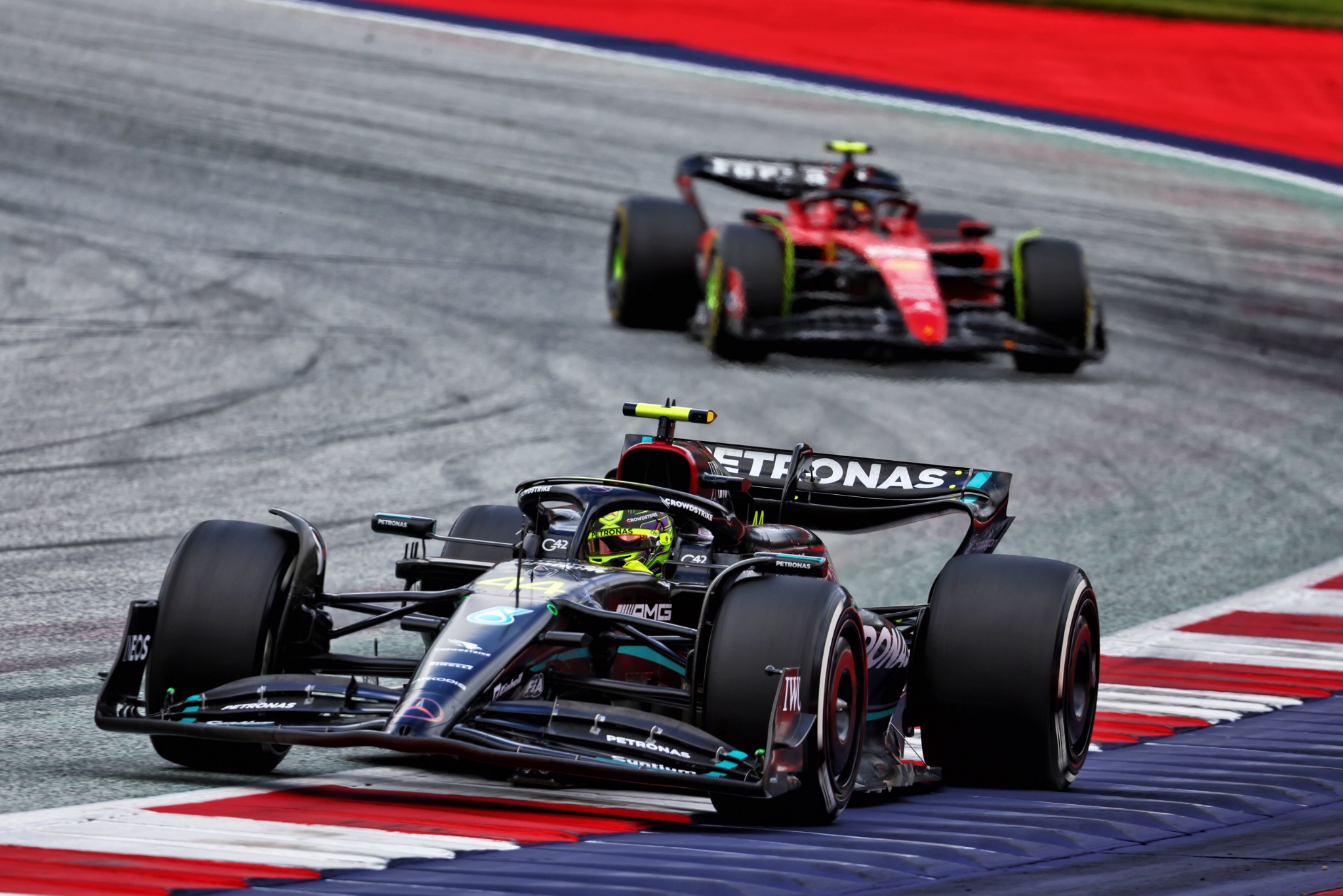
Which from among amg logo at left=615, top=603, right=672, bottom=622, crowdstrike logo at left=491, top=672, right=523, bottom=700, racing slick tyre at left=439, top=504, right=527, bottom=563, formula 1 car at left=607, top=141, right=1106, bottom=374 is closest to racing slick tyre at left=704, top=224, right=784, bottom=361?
formula 1 car at left=607, top=141, right=1106, bottom=374

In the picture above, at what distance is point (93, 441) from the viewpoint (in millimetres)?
14172

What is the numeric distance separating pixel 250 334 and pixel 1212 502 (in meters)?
8.06

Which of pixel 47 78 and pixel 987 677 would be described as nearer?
pixel 987 677

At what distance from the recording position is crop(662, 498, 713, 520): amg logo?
8281 mm

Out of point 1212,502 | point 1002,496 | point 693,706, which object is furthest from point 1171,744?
point 1212,502

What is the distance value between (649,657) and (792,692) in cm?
103

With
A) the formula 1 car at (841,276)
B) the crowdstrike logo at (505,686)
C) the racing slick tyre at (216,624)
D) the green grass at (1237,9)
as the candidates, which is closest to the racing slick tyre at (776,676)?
the crowdstrike logo at (505,686)

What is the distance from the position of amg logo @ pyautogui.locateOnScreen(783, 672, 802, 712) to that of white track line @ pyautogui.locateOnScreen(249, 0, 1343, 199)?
21901 millimetres

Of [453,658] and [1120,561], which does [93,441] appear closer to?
[1120,561]

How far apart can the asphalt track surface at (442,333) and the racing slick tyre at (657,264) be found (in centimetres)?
34

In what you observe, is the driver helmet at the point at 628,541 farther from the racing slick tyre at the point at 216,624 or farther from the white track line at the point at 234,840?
the white track line at the point at 234,840

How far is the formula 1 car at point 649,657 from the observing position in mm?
6992

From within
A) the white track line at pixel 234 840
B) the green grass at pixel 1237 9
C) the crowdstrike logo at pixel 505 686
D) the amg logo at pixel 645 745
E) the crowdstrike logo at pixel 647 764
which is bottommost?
the white track line at pixel 234 840

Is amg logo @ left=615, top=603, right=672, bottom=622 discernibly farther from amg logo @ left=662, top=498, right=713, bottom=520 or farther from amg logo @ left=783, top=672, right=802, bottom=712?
amg logo @ left=783, top=672, right=802, bottom=712
